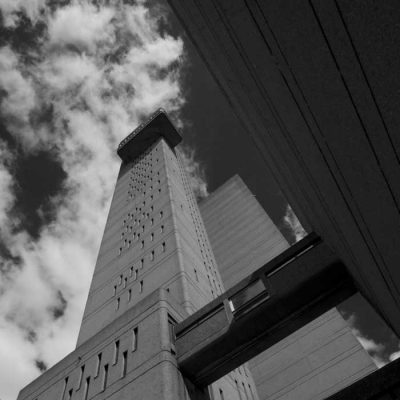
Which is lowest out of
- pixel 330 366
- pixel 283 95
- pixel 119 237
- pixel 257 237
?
pixel 283 95

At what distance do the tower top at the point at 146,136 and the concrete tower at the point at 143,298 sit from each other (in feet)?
5.91

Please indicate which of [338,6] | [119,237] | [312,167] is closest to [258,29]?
[338,6]

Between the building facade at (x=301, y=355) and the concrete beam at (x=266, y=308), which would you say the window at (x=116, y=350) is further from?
the building facade at (x=301, y=355)

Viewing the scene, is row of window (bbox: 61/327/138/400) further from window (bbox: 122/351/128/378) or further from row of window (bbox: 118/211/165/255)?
row of window (bbox: 118/211/165/255)

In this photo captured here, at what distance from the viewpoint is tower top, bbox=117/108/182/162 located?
49.2 metres

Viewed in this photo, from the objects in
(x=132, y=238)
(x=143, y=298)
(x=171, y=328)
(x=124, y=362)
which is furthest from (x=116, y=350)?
(x=132, y=238)

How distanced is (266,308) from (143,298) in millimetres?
7748

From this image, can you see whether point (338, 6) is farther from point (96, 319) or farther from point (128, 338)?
point (96, 319)

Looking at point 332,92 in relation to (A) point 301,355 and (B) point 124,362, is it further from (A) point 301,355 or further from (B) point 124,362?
(A) point 301,355

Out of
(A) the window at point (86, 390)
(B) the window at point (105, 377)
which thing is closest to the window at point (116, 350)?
(B) the window at point (105, 377)

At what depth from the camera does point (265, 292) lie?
11477 millimetres

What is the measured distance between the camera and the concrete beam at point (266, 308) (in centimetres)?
1102

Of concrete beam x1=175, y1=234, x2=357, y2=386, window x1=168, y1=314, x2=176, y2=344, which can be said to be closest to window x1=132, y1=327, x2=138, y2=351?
window x1=168, y1=314, x2=176, y2=344

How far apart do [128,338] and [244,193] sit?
126 feet
